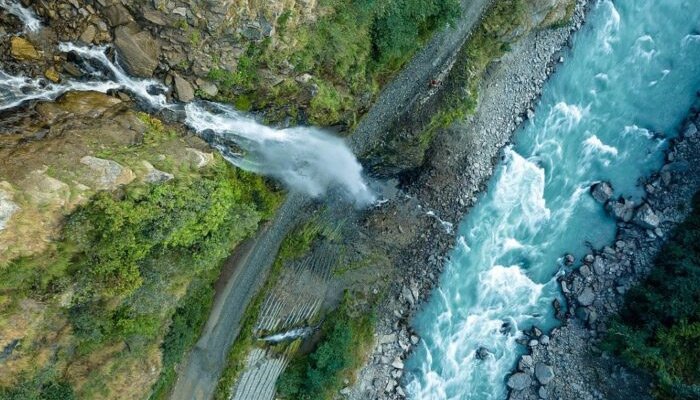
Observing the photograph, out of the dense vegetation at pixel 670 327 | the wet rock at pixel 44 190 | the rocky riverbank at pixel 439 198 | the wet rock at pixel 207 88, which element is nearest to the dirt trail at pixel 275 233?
the rocky riverbank at pixel 439 198

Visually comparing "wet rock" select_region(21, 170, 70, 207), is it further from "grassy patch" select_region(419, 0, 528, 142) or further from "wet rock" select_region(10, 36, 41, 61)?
"grassy patch" select_region(419, 0, 528, 142)

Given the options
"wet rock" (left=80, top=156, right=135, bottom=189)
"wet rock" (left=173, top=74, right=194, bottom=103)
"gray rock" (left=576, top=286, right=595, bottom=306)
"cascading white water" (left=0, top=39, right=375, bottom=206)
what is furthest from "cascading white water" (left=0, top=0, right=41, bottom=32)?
"gray rock" (left=576, top=286, right=595, bottom=306)

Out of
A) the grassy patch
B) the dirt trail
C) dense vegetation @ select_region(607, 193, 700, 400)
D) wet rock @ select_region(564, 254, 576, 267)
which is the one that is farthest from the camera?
wet rock @ select_region(564, 254, 576, 267)

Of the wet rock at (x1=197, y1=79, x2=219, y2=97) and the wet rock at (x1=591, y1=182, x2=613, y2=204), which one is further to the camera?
the wet rock at (x1=591, y1=182, x2=613, y2=204)

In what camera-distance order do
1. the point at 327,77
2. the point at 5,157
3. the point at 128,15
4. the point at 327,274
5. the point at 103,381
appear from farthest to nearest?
1. the point at 327,274
2. the point at 327,77
3. the point at 103,381
4. the point at 128,15
5. the point at 5,157

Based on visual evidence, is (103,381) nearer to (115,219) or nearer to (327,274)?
(115,219)

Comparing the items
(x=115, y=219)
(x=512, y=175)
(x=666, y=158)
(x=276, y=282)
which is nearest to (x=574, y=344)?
(x=512, y=175)

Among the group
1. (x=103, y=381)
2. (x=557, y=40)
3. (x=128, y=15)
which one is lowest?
(x=103, y=381)

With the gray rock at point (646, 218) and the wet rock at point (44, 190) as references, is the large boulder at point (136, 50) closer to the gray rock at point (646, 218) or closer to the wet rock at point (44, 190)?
the wet rock at point (44, 190)
